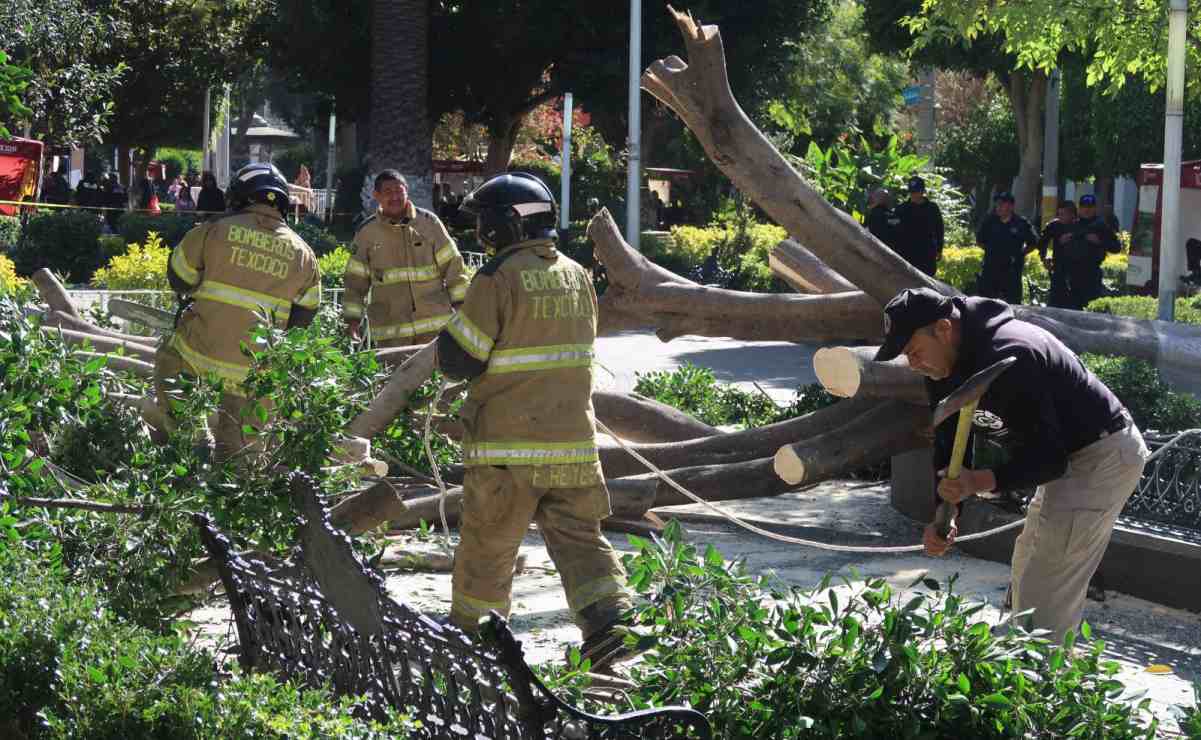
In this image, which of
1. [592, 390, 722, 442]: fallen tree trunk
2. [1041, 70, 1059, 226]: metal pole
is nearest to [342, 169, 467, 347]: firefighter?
[592, 390, 722, 442]: fallen tree trunk

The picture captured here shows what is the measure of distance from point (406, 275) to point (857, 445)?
3041 mm

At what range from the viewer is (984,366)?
495 centimetres

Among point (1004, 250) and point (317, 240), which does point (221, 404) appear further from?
point (317, 240)

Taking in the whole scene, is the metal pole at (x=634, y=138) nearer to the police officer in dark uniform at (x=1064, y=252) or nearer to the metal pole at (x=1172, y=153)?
the police officer in dark uniform at (x=1064, y=252)

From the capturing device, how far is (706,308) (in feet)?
28.7

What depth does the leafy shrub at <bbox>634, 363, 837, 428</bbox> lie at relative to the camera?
11203 mm

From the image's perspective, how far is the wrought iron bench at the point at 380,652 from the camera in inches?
135

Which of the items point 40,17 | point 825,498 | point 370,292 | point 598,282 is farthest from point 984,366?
point 40,17

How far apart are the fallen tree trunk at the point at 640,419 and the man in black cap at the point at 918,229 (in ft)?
21.8

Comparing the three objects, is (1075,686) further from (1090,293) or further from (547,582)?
(1090,293)

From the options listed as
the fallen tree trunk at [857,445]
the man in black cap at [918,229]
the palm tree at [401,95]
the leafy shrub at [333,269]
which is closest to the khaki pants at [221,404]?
the fallen tree trunk at [857,445]

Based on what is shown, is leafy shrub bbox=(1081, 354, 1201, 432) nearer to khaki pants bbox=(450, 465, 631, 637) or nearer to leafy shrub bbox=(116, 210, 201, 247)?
khaki pants bbox=(450, 465, 631, 637)

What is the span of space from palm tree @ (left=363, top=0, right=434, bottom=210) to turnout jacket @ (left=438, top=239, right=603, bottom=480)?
687 inches

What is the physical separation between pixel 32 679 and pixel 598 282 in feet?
60.4
